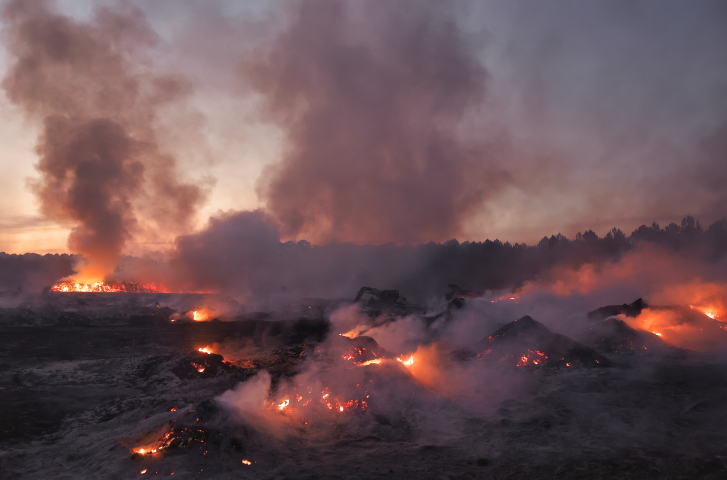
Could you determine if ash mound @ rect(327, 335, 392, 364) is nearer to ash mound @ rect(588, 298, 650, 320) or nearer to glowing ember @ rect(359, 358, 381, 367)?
glowing ember @ rect(359, 358, 381, 367)

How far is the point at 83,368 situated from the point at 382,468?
14932 millimetres

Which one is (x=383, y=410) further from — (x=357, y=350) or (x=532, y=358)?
(x=532, y=358)

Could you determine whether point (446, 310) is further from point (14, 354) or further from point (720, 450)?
point (14, 354)

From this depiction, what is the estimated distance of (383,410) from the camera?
36.0 ft

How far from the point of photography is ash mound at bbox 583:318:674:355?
18.6 meters

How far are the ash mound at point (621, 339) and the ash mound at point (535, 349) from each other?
12.2 feet

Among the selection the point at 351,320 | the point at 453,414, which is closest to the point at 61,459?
the point at 453,414

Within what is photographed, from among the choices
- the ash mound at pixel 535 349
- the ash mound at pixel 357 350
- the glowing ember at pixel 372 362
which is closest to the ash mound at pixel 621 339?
the ash mound at pixel 535 349

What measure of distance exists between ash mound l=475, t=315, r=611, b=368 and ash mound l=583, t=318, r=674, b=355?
3.72m

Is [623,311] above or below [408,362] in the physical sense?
above

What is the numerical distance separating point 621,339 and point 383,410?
14.8 meters

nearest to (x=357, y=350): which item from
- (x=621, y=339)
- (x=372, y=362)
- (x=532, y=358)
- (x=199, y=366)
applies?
(x=372, y=362)

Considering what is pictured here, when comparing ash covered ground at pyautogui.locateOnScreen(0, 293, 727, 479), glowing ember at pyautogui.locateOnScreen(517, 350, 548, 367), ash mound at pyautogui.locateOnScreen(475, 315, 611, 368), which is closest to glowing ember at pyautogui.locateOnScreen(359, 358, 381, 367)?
ash covered ground at pyautogui.locateOnScreen(0, 293, 727, 479)

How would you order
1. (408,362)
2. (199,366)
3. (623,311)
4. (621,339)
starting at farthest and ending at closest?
1. (623,311)
2. (621,339)
3. (408,362)
4. (199,366)
